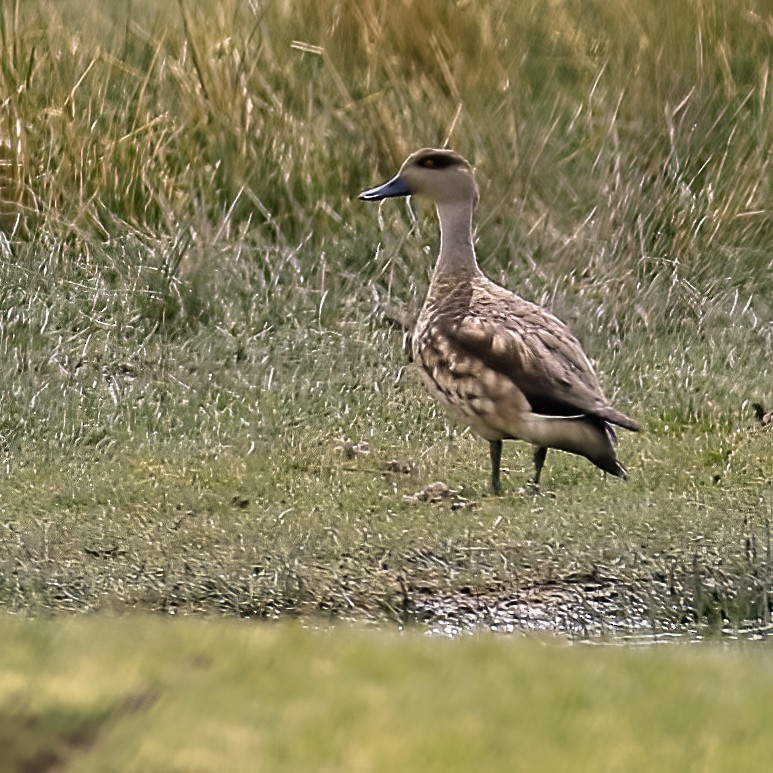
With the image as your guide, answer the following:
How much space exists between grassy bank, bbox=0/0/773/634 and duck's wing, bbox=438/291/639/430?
383 mm

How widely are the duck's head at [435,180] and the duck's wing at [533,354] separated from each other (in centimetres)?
67

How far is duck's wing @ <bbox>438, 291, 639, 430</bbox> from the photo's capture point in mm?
5402

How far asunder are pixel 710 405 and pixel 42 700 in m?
3.67

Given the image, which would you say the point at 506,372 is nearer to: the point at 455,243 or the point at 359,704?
the point at 455,243

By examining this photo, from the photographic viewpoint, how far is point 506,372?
5527 mm

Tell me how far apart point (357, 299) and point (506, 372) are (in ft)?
6.99

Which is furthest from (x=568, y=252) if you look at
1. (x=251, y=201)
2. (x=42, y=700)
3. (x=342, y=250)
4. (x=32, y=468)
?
(x=42, y=700)

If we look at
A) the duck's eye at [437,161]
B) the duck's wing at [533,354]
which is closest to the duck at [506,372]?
the duck's wing at [533,354]

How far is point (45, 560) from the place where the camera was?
5.16 m

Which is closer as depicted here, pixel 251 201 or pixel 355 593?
pixel 355 593

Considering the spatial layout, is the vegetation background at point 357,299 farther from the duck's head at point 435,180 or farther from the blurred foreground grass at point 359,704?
the duck's head at point 435,180

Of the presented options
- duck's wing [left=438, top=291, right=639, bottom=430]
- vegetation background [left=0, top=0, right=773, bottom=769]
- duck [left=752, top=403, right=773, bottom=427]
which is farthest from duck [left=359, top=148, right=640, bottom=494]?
duck [left=752, top=403, right=773, bottom=427]

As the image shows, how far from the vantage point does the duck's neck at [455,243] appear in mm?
6094

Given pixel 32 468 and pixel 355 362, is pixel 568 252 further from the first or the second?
pixel 32 468
